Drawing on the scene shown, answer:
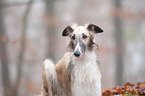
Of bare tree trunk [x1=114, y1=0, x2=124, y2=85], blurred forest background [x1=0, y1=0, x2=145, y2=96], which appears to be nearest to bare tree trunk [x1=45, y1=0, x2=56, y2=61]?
blurred forest background [x1=0, y1=0, x2=145, y2=96]

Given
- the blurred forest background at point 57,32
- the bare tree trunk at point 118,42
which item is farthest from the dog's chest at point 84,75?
the bare tree trunk at point 118,42

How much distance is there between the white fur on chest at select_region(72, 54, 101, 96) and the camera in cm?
465

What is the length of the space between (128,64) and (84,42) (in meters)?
20.1

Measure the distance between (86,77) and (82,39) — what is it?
866mm

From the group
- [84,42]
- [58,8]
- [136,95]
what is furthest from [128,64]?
[84,42]

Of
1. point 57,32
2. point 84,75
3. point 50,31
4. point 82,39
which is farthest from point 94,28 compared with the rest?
point 57,32

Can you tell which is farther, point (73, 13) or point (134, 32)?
point (134, 32)

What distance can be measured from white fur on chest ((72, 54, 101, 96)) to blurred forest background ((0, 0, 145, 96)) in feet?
35.9

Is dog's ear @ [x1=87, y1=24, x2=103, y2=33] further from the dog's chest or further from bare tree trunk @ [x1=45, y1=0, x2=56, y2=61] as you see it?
bare tree trunk @ [x1=45, y1=0, x2=56, y2=61]

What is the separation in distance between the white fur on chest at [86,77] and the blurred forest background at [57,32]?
10940mm

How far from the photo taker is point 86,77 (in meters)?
4.72

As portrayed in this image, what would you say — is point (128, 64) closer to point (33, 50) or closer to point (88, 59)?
point (33, 50)

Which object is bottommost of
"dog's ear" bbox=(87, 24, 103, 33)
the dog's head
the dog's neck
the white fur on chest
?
the white fur on chest

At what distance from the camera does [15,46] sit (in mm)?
16891
